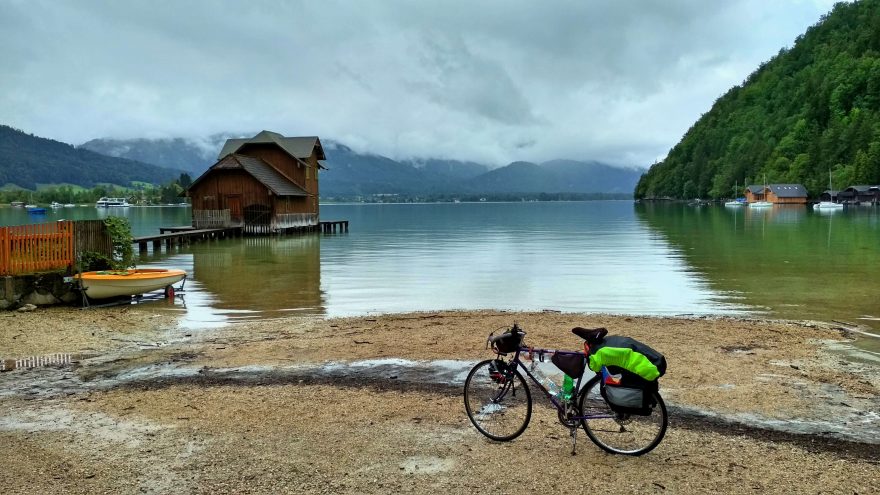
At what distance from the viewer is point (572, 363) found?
697 centimetres

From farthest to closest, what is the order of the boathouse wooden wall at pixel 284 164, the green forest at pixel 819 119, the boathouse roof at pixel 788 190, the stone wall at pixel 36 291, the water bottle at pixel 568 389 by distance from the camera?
the boathouse roof at pixel 788 190
the green forest at pixel 819 119
the boathouse wooden wall at pixel 284 164
the stone wall at pixel 36 291
the water bottle at pixel 568 389

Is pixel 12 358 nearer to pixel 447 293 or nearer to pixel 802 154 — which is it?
pixel 447 293

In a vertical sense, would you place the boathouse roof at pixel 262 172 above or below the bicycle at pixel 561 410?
above

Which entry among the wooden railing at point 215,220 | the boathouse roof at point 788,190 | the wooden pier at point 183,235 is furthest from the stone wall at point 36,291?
the boathouse roof at point 788,190

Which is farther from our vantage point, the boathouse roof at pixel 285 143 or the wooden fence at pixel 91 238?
the boathouse roof at pixel 285 143

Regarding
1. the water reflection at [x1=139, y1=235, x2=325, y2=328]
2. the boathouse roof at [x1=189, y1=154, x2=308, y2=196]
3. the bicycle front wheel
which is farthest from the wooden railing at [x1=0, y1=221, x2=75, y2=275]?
the boathouse roof at [x1=189, y1=154, x2=308, y2=196]

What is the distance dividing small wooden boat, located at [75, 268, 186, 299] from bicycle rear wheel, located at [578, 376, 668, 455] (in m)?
17.4

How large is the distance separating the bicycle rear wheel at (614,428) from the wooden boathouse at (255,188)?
54.6m

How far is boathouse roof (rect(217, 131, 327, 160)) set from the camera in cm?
6306

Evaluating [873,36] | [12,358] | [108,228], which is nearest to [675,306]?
[12,358]

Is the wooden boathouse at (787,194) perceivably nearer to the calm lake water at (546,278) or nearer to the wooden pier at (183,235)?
the calm lake water at (546,278)

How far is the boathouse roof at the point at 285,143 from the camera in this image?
6306 centimetres

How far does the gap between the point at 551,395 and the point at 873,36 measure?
19008 centimetres

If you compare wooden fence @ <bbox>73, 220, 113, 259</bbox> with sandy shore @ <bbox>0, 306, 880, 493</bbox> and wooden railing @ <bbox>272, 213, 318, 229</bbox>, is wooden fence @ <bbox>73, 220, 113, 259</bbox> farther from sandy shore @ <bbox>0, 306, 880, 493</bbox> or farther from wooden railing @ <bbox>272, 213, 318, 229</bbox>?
wooden railing @ <bbox>272, 213, 318, 229</bbox>
